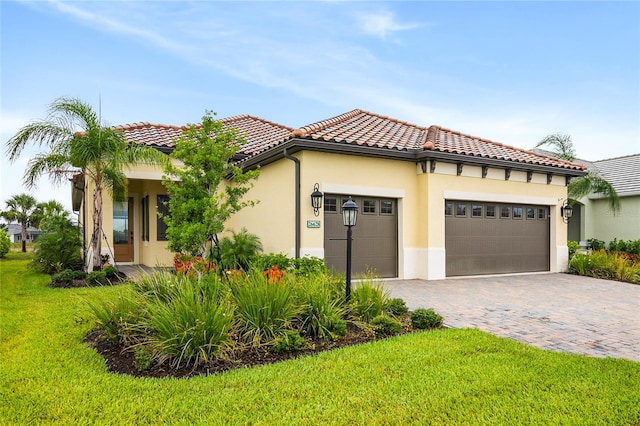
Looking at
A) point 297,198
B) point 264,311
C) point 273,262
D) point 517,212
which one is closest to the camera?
point 264,311

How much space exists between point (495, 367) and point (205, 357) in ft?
10.8

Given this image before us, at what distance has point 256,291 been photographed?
5434 millimetres

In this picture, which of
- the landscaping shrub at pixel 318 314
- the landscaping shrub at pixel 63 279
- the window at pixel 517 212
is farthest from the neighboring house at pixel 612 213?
the landscaping shrub at pixel 63 279

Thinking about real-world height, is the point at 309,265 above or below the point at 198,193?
below

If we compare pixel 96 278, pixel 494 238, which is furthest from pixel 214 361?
pixel 494 238

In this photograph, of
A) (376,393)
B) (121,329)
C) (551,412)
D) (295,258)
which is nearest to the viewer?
(551,412)

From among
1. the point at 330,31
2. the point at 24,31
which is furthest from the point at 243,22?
the point at 24,31

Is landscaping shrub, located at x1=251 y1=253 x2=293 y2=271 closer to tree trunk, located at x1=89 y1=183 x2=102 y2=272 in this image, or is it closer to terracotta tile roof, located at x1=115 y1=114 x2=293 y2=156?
terracotta tile roof, located at x1=115 y1=114 x2=293 y2=156

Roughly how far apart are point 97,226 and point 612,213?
2278cm

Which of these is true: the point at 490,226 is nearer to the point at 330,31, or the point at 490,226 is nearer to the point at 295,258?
the point at 295,258

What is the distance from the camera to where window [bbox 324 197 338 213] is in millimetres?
10805

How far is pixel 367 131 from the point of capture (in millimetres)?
12664

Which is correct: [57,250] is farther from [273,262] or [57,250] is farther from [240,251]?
[273,262]

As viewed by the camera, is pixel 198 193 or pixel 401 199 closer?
pixel 198 193
